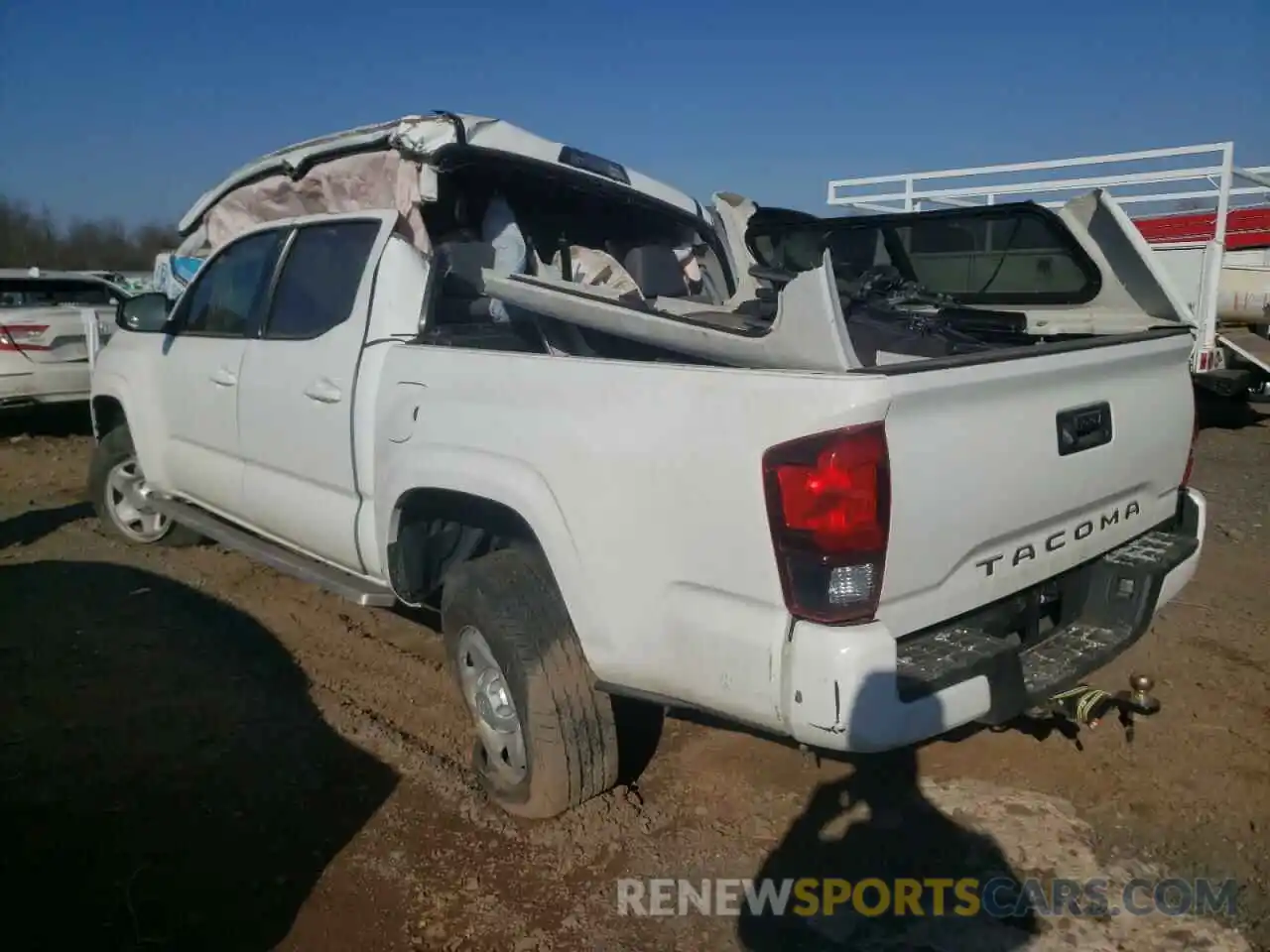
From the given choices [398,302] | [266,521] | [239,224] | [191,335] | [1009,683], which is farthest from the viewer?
[239,224]

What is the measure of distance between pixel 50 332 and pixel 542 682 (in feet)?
29.9

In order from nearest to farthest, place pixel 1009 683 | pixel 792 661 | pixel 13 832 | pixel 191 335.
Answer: pixel 792 661, pixel 1009 683, pixel 13 832, pixel 191 335

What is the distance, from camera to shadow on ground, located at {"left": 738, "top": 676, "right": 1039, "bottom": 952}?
2.59m

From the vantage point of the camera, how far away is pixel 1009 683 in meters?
2.52

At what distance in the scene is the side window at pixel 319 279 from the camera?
12.4ft

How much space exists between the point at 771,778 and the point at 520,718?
96cm

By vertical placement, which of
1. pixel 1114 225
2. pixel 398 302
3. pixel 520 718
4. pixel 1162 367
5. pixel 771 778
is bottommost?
pixel 771 778

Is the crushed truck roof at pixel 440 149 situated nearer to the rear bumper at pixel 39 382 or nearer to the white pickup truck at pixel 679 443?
the white pickup truck at pixel 679 443

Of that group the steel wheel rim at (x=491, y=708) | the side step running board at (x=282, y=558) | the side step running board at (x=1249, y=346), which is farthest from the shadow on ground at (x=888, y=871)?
the side step running board at (x=1249, y=346)

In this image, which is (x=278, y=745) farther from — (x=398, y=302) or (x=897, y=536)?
(x=897, y=536)

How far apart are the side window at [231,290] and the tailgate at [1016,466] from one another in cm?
313

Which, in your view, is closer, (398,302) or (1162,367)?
(1162,367)

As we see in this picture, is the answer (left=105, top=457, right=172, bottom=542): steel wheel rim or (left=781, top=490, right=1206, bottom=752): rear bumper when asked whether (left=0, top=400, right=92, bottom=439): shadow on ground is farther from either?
(left=781, top=490, right=1206, bottom=752): rear bumper

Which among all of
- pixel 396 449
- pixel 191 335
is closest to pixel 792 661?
pixel 396 449
